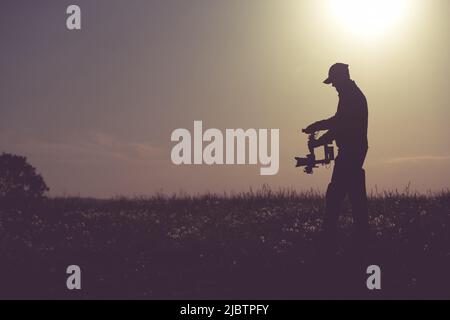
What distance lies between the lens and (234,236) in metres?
14.9

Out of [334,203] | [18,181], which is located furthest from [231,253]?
[18,181]

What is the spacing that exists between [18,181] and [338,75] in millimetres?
11479

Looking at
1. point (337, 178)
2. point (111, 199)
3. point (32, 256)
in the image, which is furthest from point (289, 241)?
point (111, 199)

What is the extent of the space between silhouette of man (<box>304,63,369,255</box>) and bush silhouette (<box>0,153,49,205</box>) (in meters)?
10.7

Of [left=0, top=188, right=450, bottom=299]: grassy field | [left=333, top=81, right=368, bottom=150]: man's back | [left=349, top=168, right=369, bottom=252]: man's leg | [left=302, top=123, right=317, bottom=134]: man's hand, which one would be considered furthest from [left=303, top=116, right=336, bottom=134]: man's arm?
[left=0, top=188, right=450, bottom=299]: grassy field

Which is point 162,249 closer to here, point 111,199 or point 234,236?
point 234,236

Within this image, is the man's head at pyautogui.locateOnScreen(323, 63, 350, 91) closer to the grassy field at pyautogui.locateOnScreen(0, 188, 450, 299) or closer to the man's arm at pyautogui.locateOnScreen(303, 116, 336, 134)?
the man's arm at pyautogui.locateOnScreen(303, 116, 336, 134)

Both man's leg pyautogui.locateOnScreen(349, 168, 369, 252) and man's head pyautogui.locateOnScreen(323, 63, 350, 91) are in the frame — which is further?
man's head pyautogui.locateOnScreen(323, 63, 350, 91)

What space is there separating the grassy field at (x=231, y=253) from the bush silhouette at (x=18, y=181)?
72.7 inches

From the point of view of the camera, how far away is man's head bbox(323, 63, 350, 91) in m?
13.0

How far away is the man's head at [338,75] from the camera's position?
13.0 metres

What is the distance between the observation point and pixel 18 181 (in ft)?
67.5

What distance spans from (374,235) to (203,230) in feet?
13.1
